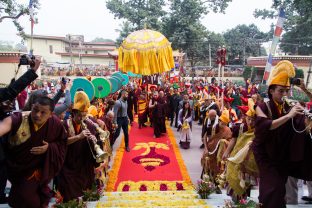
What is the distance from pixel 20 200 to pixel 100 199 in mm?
1793

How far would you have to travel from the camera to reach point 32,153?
328cm

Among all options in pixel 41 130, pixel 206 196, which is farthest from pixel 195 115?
pixel 41 130

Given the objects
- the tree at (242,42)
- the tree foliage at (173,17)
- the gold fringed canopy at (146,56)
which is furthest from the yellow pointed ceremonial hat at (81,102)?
the tree at (242,42)

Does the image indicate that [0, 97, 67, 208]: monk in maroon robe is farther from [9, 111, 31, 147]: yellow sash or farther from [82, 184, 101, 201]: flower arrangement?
[82, 184, 101, 201]: flower arrangement

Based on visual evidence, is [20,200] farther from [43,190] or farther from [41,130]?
[41,130]

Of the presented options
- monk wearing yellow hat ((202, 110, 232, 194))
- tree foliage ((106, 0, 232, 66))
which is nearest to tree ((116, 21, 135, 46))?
tree foliage ((106, 0, 232, 66))

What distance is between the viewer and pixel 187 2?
88.8 feet

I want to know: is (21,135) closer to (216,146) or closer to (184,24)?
(216,146)

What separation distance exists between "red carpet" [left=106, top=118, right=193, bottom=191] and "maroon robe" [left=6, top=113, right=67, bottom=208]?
285cm

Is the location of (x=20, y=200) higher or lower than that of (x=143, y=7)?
lower

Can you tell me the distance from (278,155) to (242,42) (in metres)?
39.9

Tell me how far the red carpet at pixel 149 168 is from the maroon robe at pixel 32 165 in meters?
2.85

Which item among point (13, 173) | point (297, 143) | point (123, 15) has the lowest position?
point (13, 173)

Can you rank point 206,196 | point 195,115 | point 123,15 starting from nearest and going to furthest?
point 206,196 → point 195,115 → point 123,15
